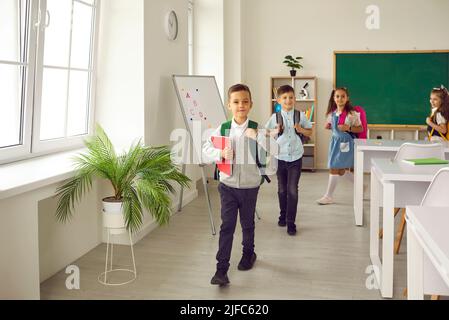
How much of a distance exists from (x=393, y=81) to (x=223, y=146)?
5.55 m

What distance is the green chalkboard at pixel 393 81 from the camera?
7.84 m

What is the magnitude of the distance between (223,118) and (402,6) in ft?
14.0

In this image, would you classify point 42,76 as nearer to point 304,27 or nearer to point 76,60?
point 76,60

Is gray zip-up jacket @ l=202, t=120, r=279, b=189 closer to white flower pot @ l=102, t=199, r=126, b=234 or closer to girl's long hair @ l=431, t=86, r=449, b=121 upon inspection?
white flower pot @ l=102, t=199, r=126, b=234

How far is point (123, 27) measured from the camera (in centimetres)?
442

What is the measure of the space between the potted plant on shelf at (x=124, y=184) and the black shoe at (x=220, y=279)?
49cm

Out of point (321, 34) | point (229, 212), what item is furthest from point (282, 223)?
point (321, 34)

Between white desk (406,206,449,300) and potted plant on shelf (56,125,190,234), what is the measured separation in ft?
5.72

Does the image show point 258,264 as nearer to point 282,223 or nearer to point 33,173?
point 282,223

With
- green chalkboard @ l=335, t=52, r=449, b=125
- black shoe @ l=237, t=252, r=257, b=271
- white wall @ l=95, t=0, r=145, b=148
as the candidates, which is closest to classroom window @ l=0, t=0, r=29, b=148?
white wall @ l=95, t=0, r=145, b=148

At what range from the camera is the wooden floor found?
10.4 ft

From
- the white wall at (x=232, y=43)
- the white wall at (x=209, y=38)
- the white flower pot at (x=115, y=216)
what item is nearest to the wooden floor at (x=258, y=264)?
the white flower pot at (x=115, y=216)

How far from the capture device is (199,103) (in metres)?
5.14
